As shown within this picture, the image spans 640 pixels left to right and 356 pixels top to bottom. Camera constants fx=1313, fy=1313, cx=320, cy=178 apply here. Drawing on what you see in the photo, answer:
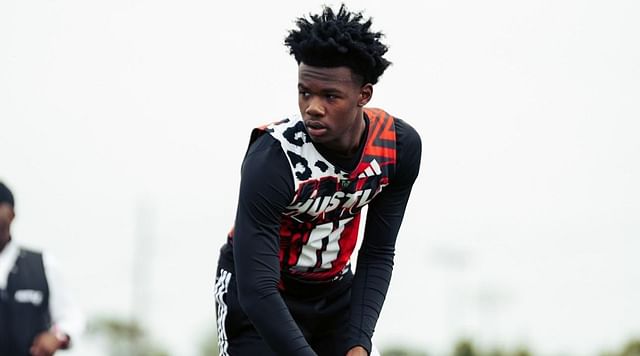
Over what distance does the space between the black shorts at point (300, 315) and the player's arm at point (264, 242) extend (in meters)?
0.46

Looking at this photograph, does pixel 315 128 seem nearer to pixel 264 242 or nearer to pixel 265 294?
pixel 264 242

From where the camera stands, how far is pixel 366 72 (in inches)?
208

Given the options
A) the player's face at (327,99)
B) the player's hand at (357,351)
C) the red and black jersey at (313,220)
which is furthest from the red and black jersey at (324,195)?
the player's hand at (357,351)

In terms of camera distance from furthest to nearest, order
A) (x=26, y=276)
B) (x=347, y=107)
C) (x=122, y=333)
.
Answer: (x=122, y=333), (x=26, y=276), (x=347, y=107)

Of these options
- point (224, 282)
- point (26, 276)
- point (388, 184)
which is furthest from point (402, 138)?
point (26, 276)

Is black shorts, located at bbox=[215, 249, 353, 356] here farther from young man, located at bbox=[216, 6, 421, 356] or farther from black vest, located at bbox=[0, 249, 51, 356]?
black vest, located at bbox=[0, 249, 51, 356]

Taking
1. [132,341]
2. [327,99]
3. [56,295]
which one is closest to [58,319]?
[56,295]

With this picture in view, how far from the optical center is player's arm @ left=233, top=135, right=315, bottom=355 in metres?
5.21

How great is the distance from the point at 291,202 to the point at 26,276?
4111 millimetres

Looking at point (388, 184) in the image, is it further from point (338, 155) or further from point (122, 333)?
point (122, 333)

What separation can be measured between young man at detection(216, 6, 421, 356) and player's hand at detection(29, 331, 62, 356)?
106 inches

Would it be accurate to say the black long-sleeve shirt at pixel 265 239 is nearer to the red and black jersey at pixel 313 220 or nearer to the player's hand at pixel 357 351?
the red and black jersey at pixel 313 220

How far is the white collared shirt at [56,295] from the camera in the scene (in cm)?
857

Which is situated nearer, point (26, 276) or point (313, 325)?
point (313, 325)
